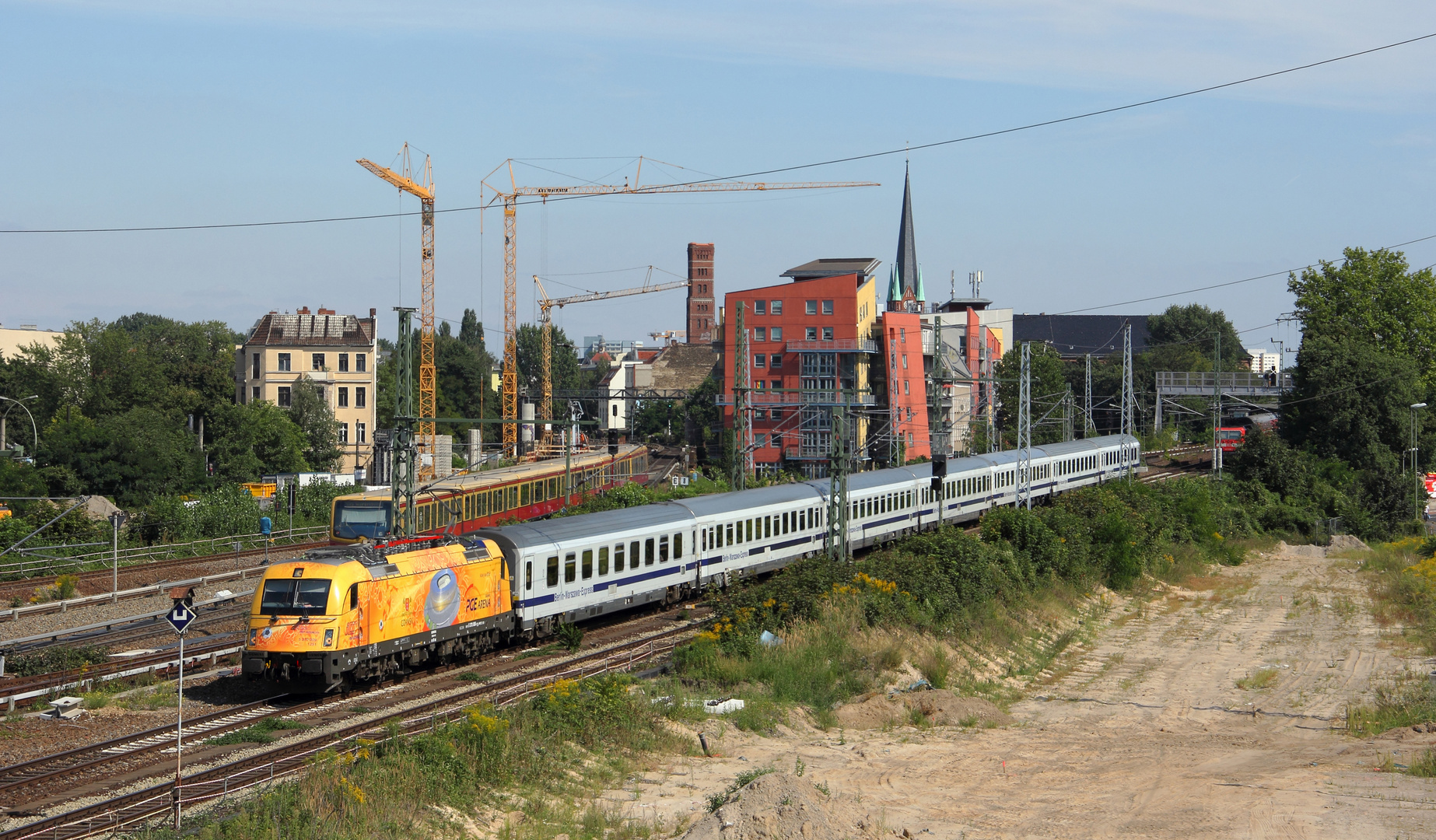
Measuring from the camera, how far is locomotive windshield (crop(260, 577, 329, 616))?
63.8 ft

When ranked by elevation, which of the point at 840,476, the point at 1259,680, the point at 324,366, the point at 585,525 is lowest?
the point at 1259,680

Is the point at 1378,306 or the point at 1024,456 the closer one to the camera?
the point at 1024,456

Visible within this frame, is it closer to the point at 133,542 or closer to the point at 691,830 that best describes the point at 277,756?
the point at 691,830

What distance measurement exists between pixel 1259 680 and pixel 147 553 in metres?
35.9

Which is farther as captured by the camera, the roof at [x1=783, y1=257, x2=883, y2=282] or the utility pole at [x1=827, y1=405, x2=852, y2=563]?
the roof at [x1=783, y1=257, x2=883, y2=282]

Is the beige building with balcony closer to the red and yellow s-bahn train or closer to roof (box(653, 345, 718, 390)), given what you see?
the red and yellow s-bahn train

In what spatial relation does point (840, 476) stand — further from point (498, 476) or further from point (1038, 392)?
point (1038, 392)

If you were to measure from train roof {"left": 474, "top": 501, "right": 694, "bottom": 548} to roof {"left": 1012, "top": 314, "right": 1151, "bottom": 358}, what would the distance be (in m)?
152

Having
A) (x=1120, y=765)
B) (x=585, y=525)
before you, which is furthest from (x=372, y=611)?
(x=1120, y=765)

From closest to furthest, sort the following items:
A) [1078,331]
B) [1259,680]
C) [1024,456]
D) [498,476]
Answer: [1259,680], [498,476], [1024,456], [1078,331]

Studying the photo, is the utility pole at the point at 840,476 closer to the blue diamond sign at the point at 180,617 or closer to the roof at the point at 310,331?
the blue diamond sign at the point at 180,617

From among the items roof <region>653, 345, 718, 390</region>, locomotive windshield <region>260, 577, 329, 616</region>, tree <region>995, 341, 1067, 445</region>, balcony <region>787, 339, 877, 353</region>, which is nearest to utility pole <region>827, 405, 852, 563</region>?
locomotive windshield <region>260, 577, 329, 616</region>

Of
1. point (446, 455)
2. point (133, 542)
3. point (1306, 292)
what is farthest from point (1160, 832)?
point (1306, 292)

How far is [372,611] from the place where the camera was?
20172mm
